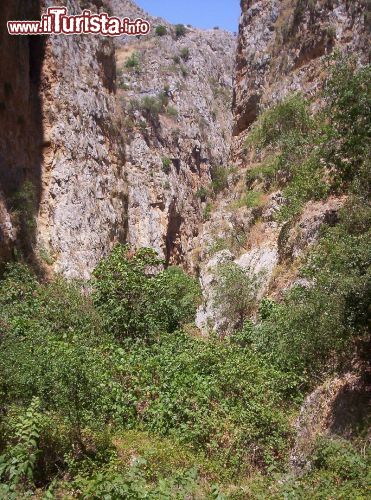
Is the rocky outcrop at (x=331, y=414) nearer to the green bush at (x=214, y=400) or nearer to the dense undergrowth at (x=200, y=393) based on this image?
the dense undergrowth at (x=200, y=393)

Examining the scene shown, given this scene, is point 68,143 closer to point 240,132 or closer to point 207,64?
point 240,132

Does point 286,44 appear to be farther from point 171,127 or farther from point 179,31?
point 179,31

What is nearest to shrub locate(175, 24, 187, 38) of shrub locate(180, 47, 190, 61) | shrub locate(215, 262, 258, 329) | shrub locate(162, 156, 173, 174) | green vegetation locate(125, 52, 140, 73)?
shrub locate(180, 47, 190, 61)

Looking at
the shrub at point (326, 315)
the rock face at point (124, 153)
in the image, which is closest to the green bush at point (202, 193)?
the rock face at point (124, 153)

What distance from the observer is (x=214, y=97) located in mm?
49531

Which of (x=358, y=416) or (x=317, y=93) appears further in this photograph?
(x=317, y=93)

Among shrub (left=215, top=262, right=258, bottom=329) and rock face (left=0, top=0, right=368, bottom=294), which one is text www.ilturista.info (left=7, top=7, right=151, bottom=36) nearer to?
rock face (left=0, top=0, right=368, bottom=294)

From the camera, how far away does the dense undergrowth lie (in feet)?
21.2

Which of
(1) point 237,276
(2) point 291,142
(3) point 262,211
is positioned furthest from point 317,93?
(1) point 237,276

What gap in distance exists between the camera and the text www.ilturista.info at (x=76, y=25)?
64.7 ft

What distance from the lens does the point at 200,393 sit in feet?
33.0

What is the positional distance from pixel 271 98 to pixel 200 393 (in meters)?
20.0

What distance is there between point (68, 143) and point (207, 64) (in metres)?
33.4

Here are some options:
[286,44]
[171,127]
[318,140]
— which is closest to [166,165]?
[171,127]
